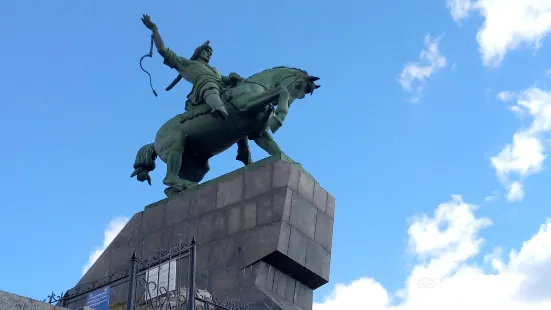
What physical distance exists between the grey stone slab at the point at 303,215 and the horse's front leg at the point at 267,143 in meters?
1.55

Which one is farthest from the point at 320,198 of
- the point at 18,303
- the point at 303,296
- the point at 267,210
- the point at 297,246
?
the point at 18,303

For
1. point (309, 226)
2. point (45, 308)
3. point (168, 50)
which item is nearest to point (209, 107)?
point (168, 50)

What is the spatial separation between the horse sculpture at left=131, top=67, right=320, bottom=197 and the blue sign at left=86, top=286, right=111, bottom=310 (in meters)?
4.77

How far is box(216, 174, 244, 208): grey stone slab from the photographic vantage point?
14523 millimetres

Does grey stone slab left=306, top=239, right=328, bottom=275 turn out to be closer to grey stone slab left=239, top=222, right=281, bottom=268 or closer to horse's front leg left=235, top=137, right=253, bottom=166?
grey stone slab left=239, top=222, right=281, bottom=268

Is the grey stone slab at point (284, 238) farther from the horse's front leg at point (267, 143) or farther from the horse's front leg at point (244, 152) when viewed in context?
the horse's front leg at point (244, 152)

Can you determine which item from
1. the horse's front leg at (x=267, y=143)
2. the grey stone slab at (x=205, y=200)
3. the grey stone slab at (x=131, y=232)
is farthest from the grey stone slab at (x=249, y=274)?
the grey stone slab at (x=131, y=232)

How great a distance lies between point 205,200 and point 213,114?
5.25 feet

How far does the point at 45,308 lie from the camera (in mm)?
9062

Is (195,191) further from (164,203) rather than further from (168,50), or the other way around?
(168,50)

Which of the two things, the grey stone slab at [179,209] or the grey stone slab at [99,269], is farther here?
the grey stone slab at [99,269]

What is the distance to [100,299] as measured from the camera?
10836mm

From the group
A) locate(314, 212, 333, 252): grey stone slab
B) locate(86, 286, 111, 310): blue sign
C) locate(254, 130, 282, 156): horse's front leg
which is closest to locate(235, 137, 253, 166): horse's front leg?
locate(254, 130, 282, 156): horse's front leg

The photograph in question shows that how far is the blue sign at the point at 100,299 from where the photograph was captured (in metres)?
10.7
